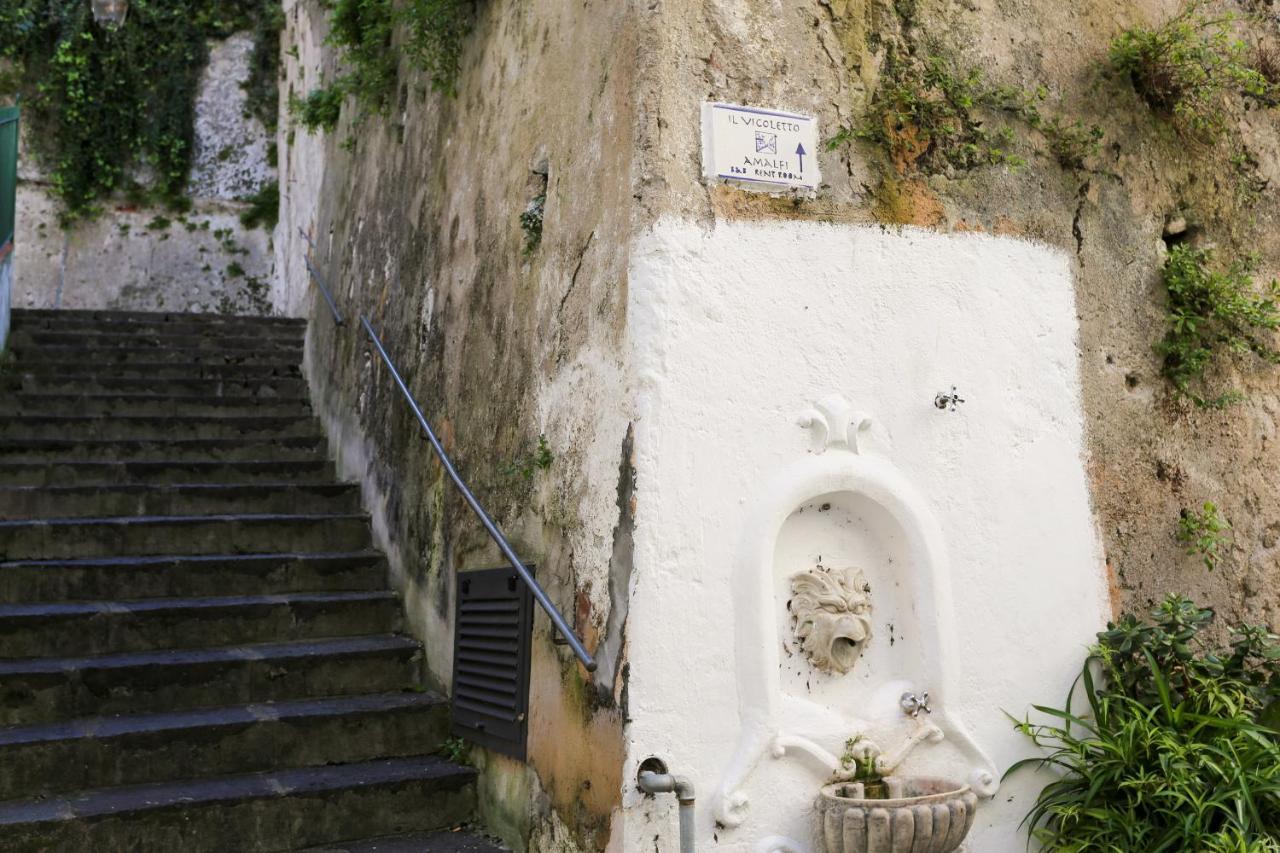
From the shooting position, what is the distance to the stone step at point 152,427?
5363 mm

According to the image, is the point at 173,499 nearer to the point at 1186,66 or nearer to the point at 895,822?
the point at 895,822

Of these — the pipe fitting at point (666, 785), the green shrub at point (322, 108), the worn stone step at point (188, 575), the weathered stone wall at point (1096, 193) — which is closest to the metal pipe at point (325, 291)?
the green shrub at point (322, 108)

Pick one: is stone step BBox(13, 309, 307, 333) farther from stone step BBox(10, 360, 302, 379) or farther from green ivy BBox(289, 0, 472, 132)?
green ivy BBox(289, 0, 472, 132)

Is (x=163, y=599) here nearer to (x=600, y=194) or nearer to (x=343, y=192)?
(x=600, y=194)

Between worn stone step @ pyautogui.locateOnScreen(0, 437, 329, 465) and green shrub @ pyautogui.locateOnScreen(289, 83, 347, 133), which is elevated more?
green shrub @ pyautogui.locateOnScreen(289, 83, 347, 133)

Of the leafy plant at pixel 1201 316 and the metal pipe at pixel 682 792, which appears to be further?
the leafy plant at pixel 1201 316

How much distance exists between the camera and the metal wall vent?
3.18m

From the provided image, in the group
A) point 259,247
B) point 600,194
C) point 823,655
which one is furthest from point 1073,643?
point 259,247

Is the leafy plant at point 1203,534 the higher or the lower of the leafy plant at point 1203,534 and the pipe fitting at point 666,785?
the higher

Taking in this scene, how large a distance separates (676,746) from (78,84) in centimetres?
1200

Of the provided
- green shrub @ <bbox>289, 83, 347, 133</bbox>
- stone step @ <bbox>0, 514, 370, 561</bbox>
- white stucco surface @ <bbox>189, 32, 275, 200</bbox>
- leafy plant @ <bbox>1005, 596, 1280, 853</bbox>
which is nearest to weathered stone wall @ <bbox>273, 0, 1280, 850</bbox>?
leafy plant @ <bbox>1005, 596, 1280, 853</bbox>

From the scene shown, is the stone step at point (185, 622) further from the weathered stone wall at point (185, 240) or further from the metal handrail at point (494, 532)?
the weathered stone wall at point (185, 240)

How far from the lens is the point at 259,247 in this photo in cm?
1224

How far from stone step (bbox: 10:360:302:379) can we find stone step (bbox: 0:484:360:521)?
49.1 inches
